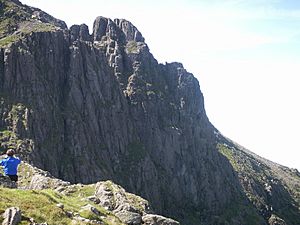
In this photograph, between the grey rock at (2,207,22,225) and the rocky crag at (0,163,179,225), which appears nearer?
the grey rock at (2,207,22,225)

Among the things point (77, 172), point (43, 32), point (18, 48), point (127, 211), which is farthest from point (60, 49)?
point (127, 211)

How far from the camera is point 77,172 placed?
566 ft

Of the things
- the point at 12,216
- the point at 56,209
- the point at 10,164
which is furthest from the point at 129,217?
the point at 12,216

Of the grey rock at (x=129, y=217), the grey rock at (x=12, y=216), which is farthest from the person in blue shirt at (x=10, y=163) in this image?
the grey rock at (x=129, y=217)

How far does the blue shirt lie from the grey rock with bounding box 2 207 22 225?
10601 millimetres

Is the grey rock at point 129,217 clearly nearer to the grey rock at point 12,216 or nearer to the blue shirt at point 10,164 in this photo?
the blue shirt at point 10,164

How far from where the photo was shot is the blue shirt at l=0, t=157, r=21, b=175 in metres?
35.2

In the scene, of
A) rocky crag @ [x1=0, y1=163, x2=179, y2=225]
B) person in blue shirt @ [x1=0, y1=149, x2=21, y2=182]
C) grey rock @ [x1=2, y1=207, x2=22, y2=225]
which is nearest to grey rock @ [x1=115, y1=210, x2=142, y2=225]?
rocky crag @ [x1=0, y1=163, x2=179, y2=225]

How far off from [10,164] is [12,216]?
11.4 metres

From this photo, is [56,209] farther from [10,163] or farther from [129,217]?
[129,217]

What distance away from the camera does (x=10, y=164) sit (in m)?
35.3

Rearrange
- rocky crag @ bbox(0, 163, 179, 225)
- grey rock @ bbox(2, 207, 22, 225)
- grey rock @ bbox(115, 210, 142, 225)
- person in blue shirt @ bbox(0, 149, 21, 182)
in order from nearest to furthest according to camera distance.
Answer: grey rock @ bbox(2, 207, 22, 225), rocky crag @ bbox(0, 163, 179, 225), person in blue shirt @ bbox(0, 149, 21, 182), grey rock @ bbox(115, 210, 142, 225)

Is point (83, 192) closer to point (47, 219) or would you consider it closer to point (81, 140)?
point (47, 219)

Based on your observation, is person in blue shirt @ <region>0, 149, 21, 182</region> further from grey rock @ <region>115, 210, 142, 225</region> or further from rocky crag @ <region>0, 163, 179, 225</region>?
grey rock @ <region>115, 210, 142, 225</region>
